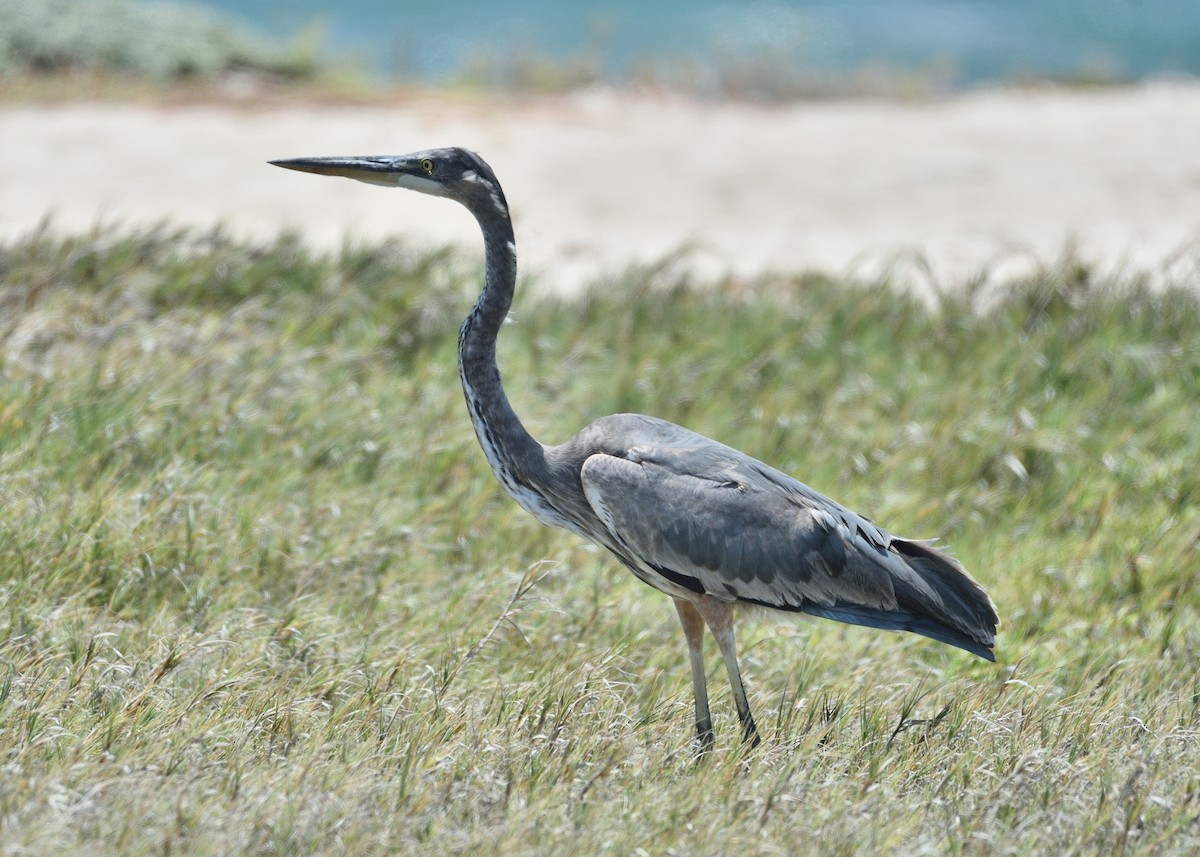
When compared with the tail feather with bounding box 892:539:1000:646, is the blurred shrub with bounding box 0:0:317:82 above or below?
above

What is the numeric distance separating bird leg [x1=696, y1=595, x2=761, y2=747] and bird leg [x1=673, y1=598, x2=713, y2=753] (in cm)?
6

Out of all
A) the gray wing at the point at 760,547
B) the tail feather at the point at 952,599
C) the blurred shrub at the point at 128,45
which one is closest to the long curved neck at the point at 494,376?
the gray wing at the point at 760,547

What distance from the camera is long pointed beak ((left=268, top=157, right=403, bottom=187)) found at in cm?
478

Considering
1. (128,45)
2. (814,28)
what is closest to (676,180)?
(128,45)

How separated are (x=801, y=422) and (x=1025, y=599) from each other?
1999mm

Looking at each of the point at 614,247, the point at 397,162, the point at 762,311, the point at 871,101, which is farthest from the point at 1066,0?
the point at 397,162

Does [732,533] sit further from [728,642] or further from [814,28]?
[814,28]

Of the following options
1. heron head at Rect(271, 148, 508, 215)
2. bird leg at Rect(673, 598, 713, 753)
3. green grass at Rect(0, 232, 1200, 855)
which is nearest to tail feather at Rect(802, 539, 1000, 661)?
green grass at Rect(0, 232, 1200, 855)

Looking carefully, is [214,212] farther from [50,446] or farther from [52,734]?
[52,734]

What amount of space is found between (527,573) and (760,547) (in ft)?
2.67

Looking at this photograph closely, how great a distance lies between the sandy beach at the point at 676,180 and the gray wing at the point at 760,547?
5.49 m

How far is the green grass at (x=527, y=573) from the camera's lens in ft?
12.9

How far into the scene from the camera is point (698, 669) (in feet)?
15.6

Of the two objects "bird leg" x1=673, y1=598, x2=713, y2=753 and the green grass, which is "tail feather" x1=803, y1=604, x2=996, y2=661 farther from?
"bird leg" x1=673, y1=598, x2=713, y2=753
